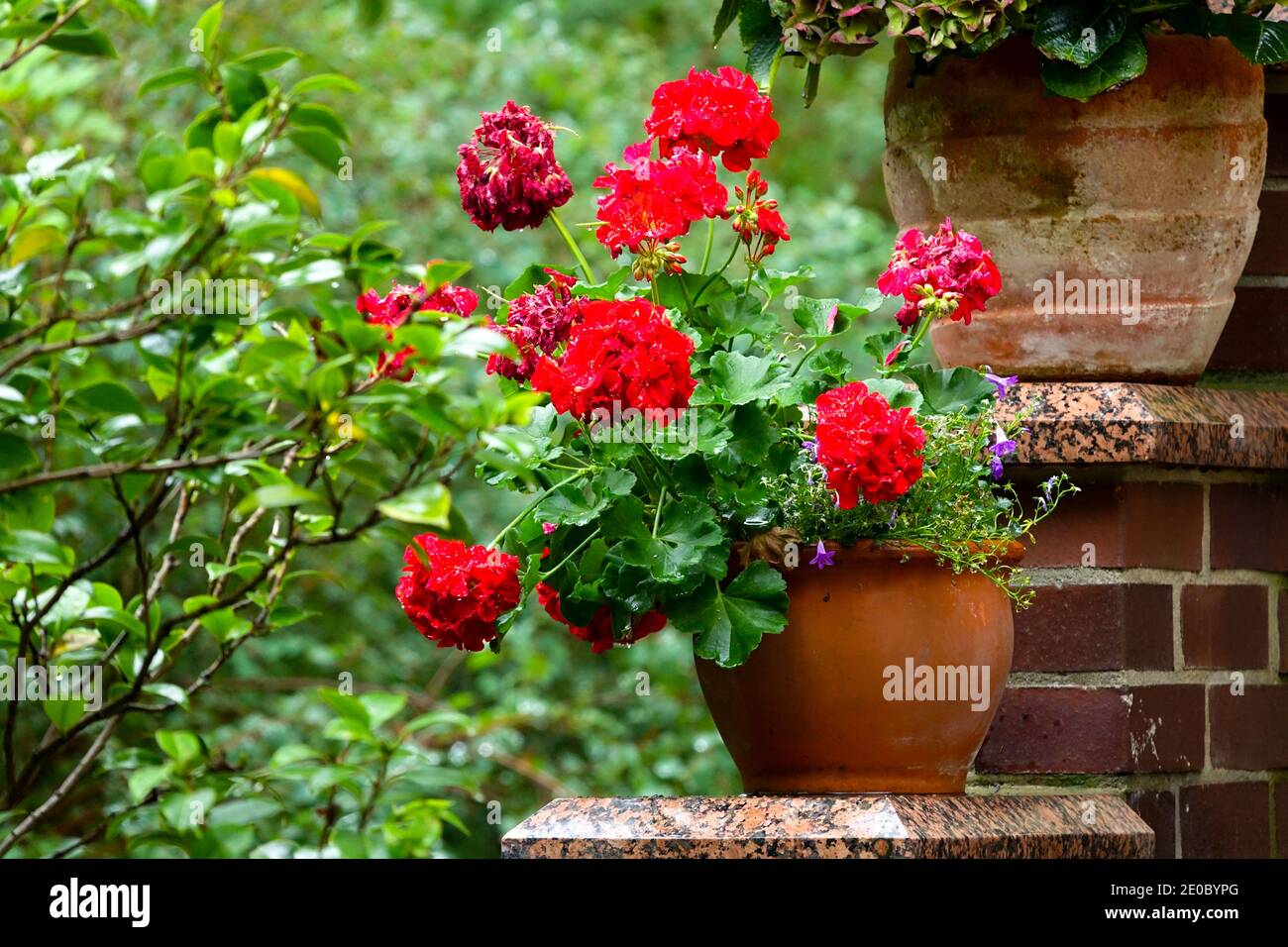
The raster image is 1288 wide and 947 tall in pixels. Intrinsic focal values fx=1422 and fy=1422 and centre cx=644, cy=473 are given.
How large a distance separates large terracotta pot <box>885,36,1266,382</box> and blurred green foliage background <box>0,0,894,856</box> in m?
2.19

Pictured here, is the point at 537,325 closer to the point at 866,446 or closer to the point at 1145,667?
the point at 866,446

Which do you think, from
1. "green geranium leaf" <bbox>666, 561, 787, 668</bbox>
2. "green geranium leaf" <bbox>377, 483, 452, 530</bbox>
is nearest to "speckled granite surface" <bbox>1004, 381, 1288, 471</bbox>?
"green geranium leaf" <bbox>666, 561, 787, 668</bbox>

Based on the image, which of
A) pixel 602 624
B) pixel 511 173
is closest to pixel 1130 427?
pixel 602 624

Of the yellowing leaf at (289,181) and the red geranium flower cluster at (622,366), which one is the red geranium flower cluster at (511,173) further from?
the yellowing leaf at (289,181)

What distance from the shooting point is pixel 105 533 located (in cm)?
378

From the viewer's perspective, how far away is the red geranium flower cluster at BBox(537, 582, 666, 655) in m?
1.47

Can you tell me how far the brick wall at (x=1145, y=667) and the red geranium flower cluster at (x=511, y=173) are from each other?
740mm

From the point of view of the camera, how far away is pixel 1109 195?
1677 millimetres

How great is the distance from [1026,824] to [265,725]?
9.36 feet

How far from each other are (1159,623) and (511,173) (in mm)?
951

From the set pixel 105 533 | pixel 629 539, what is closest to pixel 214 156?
pixel 629 539

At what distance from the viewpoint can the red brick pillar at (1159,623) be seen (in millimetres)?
1682

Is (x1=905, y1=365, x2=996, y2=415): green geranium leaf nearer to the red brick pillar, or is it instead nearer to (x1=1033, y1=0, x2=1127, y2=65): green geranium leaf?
the red brick pillar
